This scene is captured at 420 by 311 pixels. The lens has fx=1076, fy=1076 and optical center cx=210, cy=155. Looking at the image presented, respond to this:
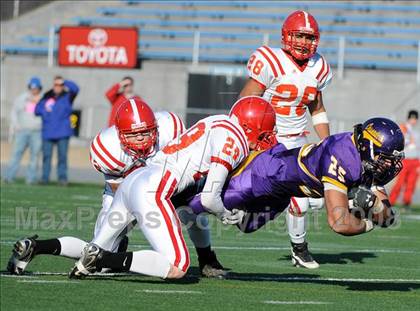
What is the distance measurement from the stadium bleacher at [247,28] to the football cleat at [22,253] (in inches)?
567

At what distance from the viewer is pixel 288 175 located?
6273 millimetres

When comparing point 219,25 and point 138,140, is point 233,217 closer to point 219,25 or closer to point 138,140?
point 138,140

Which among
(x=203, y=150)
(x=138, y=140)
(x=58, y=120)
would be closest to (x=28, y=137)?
(x=58, y=120)

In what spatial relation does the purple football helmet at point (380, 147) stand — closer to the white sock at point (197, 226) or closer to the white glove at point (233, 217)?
the white glove at point (233, 217)

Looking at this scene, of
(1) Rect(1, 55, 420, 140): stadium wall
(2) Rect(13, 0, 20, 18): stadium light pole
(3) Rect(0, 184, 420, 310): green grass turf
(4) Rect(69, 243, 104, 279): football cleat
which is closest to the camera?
(3) Rect(0, 184, 420, 310): green grass turf

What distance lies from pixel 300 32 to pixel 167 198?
215 centimetres

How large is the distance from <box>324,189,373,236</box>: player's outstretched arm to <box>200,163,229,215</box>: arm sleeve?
0.68m

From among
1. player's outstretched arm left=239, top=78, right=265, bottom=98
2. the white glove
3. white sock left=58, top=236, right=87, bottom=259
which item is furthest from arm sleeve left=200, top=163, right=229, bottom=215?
player's outstretched arm left=239, top=78, right=265, bottom=98

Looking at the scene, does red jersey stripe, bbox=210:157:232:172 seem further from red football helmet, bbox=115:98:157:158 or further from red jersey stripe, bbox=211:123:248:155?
red football helmet, bbox=115:98:157:158

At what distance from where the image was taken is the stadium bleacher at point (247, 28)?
2052cm

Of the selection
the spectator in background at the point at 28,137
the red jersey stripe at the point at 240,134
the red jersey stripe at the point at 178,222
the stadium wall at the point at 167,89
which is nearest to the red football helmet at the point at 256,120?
the red jersey stripe at the point at 240,134

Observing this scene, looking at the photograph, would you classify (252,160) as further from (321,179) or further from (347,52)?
(347,52)

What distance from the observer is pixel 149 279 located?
6.63 metres

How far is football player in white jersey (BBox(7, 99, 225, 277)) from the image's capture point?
250 inches
